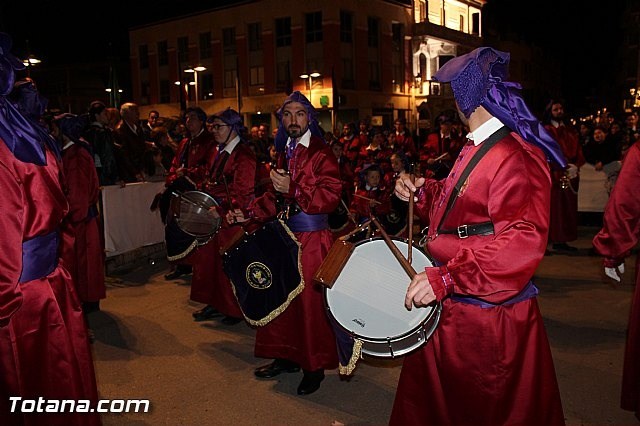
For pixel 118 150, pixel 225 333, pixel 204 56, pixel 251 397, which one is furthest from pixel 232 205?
pixel 204 56

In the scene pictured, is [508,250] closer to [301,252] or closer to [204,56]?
[301,252]

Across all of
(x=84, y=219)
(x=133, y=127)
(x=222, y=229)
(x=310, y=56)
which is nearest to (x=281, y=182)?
(x=222, y=229)

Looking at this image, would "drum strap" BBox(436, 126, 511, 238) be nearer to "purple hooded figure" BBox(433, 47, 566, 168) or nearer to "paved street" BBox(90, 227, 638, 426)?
"purple hooded figure" BBox(433, 47, 566, 168)

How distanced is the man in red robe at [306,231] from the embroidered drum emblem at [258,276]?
0.86 ft

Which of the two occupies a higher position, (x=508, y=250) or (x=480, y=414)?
Answer: (x=508, y=250)

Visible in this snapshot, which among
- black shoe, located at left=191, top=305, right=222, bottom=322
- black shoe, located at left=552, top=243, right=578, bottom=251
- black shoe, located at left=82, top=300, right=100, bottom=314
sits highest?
black shoe, located at left=552, top=243, right=578, bottom=251

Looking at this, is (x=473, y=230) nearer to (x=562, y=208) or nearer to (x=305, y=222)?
(x=305, y=222)

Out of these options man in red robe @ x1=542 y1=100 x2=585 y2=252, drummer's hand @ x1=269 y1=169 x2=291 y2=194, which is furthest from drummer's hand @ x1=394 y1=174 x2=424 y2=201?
man in red robe @ x1=542 y1=100 x2=585 y2=252

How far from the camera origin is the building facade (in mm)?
35375

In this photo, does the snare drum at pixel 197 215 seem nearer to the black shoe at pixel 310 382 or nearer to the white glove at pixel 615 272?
the black shoe at pixel 310 382

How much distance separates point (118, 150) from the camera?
8.98 meters

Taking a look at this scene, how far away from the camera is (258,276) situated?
A: 4.32m

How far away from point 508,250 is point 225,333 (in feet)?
13.3

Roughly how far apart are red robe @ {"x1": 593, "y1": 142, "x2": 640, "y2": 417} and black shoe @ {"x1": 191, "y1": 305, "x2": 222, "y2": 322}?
4089 mm
